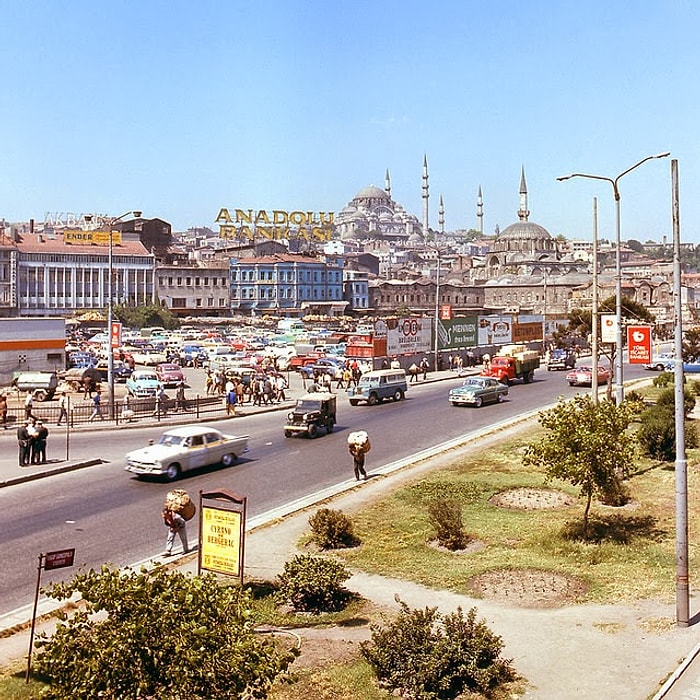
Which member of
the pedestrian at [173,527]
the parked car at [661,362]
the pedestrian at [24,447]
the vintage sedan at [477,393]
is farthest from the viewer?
the parked car at [661,362]

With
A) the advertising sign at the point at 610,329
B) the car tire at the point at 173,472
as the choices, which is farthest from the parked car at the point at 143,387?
the advertising sign at the point at 610,329

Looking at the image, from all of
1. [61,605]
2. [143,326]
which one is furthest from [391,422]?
[143,326]

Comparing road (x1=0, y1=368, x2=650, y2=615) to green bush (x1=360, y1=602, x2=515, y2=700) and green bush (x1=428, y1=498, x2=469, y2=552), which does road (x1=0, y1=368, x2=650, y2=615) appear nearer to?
green bush (x1=428, y1=498, x2=469, y2=552)

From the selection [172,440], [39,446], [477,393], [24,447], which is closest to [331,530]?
[172,440]

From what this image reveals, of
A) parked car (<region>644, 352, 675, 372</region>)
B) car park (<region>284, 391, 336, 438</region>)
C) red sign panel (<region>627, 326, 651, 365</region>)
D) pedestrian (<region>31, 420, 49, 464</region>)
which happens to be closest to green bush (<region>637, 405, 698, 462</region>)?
red sign panel (<region>627, 326, 651, 365</region>)

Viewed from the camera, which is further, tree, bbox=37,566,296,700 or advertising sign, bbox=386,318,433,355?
advertising sign, bbox=386,318,433,355

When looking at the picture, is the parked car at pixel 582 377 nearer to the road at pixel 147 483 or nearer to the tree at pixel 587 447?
the road at pixel 147 483
